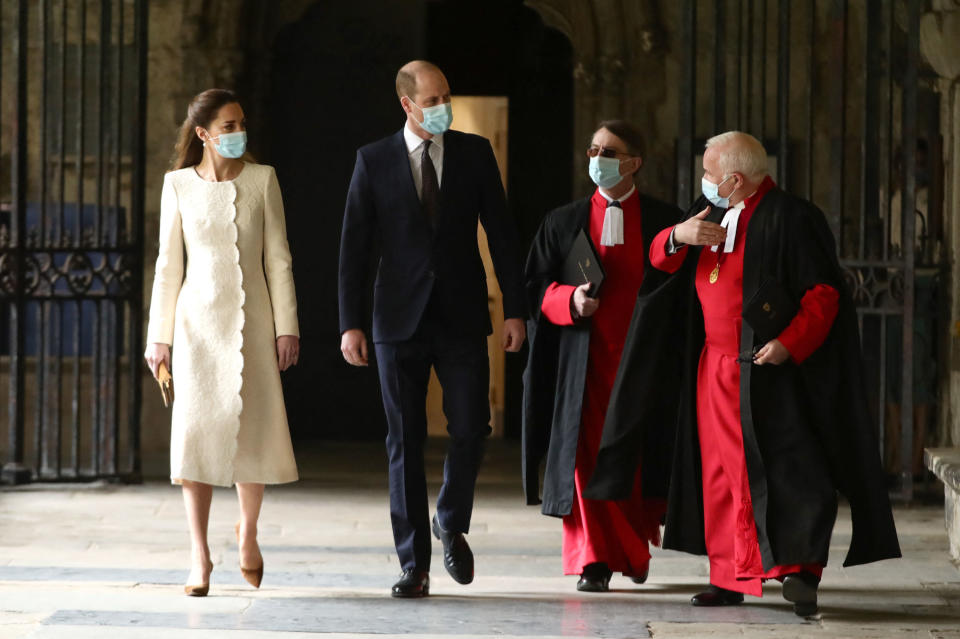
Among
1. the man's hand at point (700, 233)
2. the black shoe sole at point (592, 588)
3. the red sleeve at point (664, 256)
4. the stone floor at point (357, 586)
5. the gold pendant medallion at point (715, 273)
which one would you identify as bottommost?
the stone floor at point (357, 586)

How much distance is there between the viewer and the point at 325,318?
34.1 ft

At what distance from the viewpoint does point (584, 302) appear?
197 inches

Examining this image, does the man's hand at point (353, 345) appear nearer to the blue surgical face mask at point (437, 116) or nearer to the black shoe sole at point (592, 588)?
the blue surgical face mask at point (437, 116)

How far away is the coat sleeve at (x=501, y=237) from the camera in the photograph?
497cm

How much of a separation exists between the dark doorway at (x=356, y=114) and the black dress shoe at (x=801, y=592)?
19.6 feet

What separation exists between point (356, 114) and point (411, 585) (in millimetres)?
5868

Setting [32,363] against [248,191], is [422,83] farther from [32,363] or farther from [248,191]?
[32,363]

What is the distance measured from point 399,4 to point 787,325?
6169 millimetres

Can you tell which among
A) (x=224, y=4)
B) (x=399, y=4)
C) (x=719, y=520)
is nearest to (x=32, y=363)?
(x=224, y=4)

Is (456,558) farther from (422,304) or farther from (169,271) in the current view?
(169,271)

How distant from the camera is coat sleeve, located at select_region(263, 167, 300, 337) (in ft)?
15.9

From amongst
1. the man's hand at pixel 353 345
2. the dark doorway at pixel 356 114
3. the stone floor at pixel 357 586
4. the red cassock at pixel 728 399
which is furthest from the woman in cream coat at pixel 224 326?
the dark doorway at pixel 356 114

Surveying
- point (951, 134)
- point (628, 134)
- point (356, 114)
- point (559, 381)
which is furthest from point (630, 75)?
point (559, 381)

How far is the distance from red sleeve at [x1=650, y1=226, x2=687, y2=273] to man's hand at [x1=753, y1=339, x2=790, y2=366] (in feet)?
1.39
